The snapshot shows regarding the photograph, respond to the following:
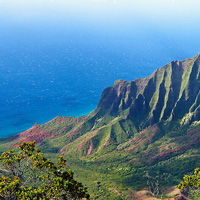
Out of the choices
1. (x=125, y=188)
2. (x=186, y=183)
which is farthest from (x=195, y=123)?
(x=186, y=183)

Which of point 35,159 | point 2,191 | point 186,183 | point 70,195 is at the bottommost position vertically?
point 186,183

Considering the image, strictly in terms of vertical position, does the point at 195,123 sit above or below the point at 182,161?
above

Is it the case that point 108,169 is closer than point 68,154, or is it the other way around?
point 108,169

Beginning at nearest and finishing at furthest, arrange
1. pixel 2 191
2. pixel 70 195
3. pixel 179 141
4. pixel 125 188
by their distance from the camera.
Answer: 1. pixel 2 191
2. pixel 70 195
3. pixel 125 188
4. pixel 179 141

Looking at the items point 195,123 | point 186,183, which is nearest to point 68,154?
point 195,123

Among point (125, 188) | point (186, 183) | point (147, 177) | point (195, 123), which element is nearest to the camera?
point (186, 183)

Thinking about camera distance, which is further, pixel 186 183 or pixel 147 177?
pixel 147 177

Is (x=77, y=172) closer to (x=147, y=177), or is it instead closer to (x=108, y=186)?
(x=108, y=186)

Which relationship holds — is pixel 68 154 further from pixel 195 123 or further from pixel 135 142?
pixel 195 123

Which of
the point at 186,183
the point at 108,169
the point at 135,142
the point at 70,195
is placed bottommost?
the point at 186,183
